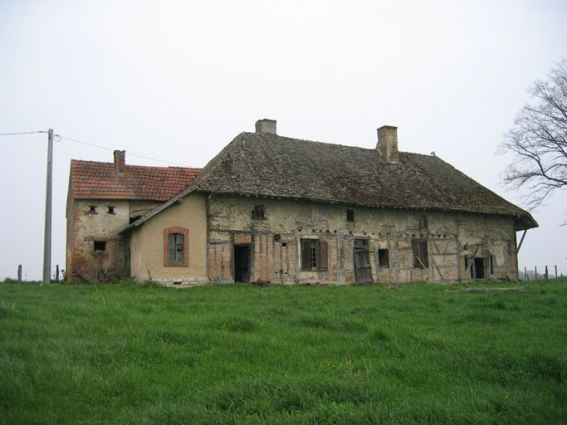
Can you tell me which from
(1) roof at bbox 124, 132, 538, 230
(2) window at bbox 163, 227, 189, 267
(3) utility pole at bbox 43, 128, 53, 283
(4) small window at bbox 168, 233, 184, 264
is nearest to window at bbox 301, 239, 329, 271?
(1) roof at bbox 124, 132, 538, 230

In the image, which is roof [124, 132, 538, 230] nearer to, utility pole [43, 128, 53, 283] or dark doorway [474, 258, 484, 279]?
dark doorway [474, 258, 484, 279]

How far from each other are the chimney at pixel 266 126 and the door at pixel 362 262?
7933 millimetres

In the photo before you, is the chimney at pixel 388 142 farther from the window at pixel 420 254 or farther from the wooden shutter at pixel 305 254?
the wooden shutter at pixel 305 254

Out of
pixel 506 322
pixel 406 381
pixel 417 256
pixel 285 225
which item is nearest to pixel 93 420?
pixel 406 381

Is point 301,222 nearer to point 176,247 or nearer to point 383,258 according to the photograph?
point 383,258

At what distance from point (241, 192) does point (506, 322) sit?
1307cm

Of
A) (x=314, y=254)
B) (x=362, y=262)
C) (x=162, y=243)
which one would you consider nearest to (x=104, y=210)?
(x=162, y=243)

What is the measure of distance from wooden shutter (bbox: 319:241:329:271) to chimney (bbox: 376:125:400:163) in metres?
8.56

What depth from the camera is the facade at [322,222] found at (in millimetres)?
21828

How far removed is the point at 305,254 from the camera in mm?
24047

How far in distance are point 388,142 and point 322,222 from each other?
8.83m

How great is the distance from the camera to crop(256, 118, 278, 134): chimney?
28.8m

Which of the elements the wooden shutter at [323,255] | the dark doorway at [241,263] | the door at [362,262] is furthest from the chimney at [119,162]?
the door at [362,262]

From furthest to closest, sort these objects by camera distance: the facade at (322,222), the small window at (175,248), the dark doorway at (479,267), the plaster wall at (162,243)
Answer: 1. the dark doorway at (479,267)
2. the facade at (322,222)
3. the small window at (175,248)
4. the plaster wall at (162,243)
